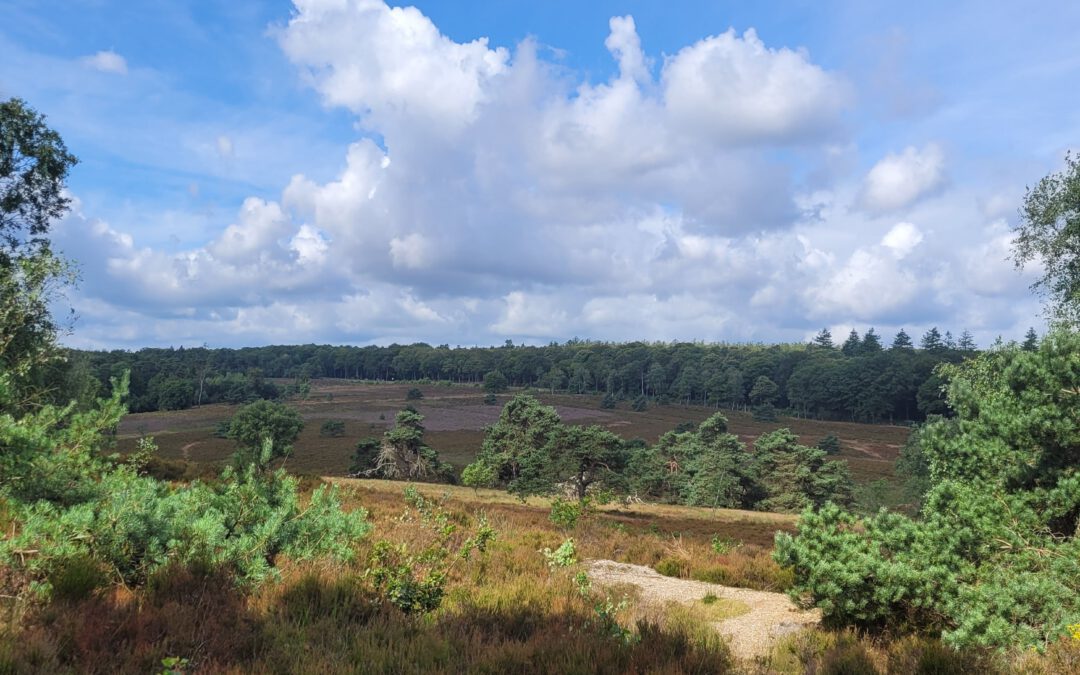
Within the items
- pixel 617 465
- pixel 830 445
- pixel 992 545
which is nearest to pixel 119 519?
pixel 992 545

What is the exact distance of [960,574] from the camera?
750 cm

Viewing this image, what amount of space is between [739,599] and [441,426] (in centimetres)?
8230

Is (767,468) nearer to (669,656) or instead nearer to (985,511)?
(985,511)

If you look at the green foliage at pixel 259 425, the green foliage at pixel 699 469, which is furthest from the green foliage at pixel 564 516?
the green foliage at pixel 259 425

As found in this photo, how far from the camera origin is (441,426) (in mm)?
90438

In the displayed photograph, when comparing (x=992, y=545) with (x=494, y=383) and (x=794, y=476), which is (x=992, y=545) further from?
(x=494, y=383)

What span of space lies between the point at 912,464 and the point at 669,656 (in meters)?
44.6

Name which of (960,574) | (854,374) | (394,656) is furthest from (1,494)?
(854,374)

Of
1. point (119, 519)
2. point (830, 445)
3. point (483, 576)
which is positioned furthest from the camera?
point (830, 445)

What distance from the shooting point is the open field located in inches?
2616

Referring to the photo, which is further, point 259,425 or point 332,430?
point 332,430

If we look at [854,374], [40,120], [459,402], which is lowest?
[459,402]

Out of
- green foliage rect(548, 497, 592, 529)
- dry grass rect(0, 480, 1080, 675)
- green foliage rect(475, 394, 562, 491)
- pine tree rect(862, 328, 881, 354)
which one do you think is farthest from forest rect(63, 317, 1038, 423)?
dry grass rect(0, 480, 1080, 675)

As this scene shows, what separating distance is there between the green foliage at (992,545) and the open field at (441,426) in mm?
55069
